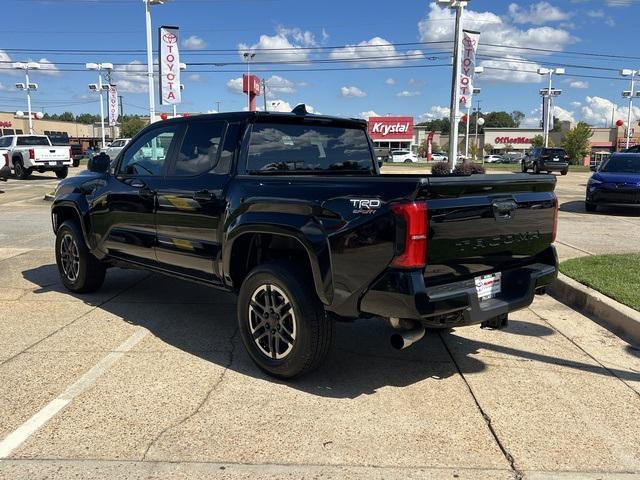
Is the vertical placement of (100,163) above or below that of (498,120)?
below

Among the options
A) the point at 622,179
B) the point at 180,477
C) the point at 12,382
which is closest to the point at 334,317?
the point at 180,477

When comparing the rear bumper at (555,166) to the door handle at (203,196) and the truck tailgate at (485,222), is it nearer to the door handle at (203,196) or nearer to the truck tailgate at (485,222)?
the truck tailgate at (485,222)

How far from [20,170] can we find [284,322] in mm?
25308

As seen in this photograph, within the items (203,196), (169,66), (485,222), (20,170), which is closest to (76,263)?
(203,196)

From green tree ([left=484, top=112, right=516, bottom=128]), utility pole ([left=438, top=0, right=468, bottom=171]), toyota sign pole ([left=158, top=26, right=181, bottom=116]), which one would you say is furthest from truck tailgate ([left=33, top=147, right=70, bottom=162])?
green tree ([left=484, top=112, right=516, bottom=128])

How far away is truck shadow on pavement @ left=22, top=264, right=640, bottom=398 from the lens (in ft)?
13.8

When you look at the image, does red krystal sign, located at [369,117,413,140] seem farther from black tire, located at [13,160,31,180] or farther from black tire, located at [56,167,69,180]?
black tire, located at [13,160,31,180]

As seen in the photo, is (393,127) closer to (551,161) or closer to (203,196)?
(551,161)

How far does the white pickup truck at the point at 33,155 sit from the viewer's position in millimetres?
24453

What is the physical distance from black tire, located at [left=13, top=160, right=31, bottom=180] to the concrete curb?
24639mm

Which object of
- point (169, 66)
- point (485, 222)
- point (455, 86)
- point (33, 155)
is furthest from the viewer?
point (33, 155)

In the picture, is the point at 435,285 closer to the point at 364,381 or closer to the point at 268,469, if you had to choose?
the point at 364,381

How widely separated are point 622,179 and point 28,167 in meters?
23.1

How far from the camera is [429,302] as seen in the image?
3.30 metres
